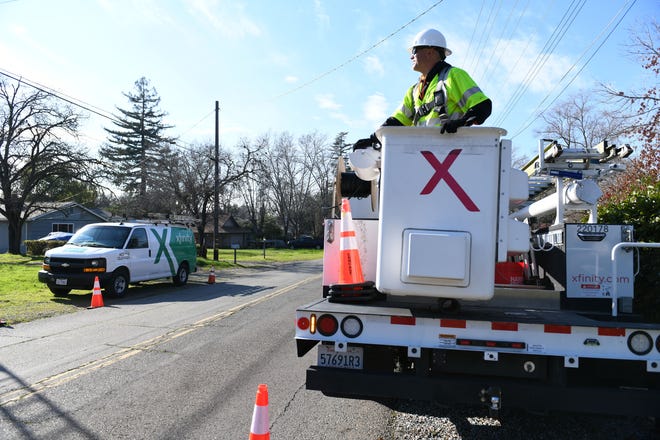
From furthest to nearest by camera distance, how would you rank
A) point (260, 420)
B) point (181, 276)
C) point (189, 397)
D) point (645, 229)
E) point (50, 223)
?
point (50, 223) < point (181, 276) < point (645, 229) < point (189, 397) < point (260, 420)

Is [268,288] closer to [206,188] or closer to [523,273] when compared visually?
[523,273]

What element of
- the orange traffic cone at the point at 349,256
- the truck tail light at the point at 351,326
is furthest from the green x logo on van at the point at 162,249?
the truck tail light at the point at 351,326

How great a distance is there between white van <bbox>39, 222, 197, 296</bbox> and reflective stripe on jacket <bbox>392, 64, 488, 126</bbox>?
1078 cm

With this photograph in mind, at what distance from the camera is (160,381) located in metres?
5.63

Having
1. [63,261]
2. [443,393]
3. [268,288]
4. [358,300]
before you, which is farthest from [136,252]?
[443,393]

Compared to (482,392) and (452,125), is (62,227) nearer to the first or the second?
→ (452,125)

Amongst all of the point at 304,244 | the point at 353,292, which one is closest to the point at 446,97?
the point at 353,292

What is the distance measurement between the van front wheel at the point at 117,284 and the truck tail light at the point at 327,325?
10739 mm

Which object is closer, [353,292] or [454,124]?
[454,124]

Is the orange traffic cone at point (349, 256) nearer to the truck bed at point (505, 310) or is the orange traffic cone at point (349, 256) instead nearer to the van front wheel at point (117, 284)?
the truck bed at point (505, 310)

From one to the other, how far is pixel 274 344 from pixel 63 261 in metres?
7.71

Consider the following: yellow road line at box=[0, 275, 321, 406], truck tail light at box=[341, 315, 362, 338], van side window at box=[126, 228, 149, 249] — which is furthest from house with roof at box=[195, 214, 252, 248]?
truck tail light at box=[341, 315, 362, 338]

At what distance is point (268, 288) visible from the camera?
53.3 ft

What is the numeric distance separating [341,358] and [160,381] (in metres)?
2.98
